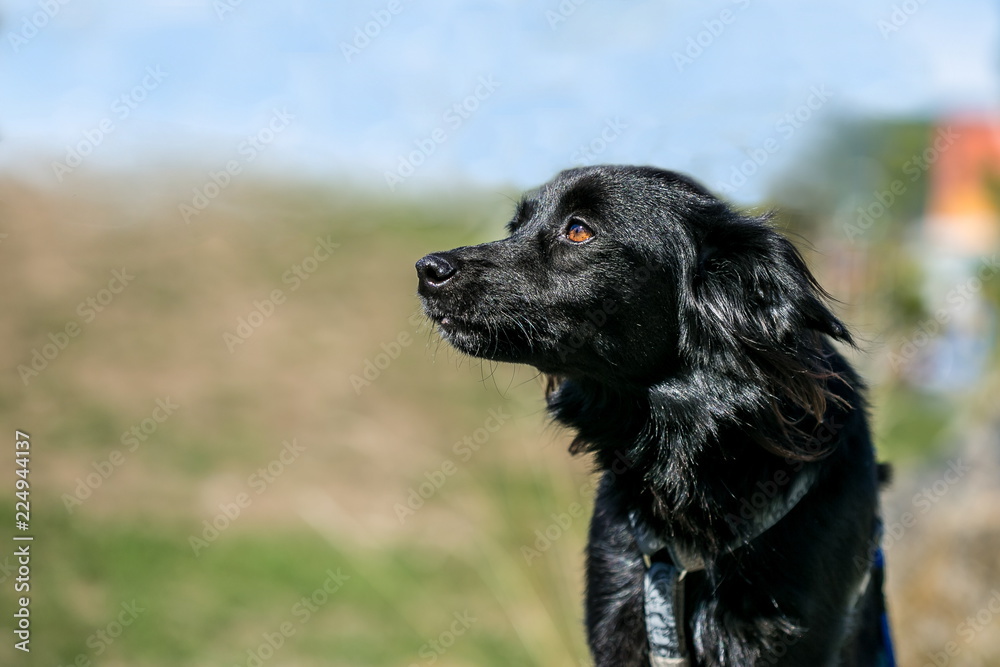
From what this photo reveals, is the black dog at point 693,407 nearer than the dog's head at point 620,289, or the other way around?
the black dog at point 693,407

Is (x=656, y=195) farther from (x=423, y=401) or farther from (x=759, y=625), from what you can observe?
(x=423, y=401)

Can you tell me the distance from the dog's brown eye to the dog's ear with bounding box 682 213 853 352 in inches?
14.7

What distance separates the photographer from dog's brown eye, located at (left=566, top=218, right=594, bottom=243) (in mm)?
2783

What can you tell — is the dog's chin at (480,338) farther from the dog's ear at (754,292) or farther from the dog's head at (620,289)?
the dog's ear at (754,292)

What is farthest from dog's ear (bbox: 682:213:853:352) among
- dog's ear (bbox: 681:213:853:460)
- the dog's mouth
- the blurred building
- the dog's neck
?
the blurred building

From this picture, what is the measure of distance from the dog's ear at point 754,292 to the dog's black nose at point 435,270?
0.80 meters

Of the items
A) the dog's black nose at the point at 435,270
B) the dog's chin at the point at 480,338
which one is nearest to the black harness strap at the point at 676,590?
the dog's chin at the point at 480,338

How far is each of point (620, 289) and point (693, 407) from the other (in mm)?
447

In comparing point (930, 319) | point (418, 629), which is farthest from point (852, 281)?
point (418, 629)

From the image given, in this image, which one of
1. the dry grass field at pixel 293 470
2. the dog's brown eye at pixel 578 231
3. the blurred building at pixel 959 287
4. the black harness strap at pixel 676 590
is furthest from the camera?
the blurred building at pixel 959 287

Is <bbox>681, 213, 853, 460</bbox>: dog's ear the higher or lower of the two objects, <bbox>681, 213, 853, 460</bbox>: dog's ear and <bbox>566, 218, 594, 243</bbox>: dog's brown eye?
the lower

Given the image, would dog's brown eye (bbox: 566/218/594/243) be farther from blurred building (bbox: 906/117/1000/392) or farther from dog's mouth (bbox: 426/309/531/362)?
blurred building (bbox: 906/117/1000/392)

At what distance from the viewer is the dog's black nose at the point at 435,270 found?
2.70 meters

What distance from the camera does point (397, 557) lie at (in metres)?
8.34
